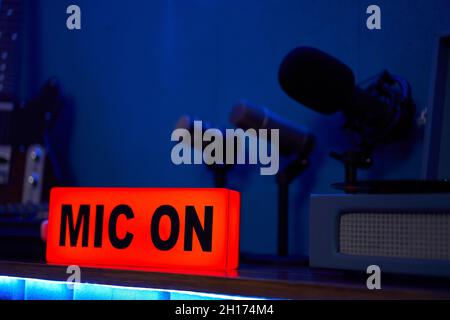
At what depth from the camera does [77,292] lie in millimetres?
621

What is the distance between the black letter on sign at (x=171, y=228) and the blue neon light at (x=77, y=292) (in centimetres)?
5

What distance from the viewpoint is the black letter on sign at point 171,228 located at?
58cm

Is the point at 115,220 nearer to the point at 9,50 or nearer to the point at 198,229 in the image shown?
the point at 198,229

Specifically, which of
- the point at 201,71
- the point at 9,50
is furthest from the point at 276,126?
the point at 9,50

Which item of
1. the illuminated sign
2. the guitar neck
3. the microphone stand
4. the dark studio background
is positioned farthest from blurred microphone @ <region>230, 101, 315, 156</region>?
the guitar neck

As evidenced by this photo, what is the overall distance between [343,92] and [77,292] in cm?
56

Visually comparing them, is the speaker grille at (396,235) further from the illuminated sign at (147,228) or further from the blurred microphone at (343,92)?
the blurred microphone at (343,92)

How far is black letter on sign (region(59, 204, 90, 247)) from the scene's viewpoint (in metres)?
0.63

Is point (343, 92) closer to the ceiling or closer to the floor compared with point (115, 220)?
closer to the ceiling

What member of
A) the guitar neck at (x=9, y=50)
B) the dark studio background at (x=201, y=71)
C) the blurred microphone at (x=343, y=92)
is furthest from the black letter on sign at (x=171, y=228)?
the guitar neck at (x=9, y=50)

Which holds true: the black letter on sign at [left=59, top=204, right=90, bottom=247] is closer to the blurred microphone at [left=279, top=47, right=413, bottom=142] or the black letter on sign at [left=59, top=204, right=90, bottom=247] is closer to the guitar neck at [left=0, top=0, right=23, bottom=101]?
the blurred microphone at [left=279, top=47, right=413, bottom=142]
